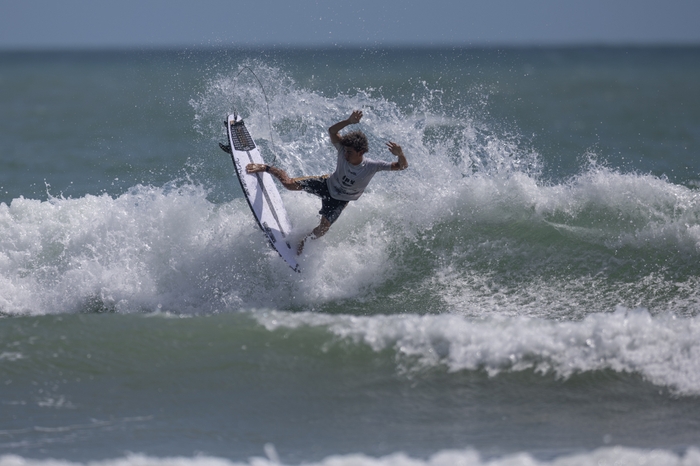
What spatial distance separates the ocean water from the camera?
552cm

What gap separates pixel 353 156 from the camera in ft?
26.0

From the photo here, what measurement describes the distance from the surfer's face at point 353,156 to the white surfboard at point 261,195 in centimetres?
132

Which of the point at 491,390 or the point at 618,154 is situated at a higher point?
the point at 618,154

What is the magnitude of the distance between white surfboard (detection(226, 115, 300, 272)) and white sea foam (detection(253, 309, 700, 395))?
198cm

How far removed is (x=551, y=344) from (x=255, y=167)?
13.2 ft

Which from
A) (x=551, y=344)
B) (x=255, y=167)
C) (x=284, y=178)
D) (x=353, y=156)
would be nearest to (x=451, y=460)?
(x=551, y=344)

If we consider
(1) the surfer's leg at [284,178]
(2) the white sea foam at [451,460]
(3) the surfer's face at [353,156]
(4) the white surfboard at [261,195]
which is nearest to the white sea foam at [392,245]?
(4) the white surfboard at [261,195]

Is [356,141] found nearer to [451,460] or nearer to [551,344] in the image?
[551,344]

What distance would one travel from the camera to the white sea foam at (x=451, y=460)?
4953 millimetres

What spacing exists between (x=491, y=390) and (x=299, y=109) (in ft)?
20.1

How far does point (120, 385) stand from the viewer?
6.24 m

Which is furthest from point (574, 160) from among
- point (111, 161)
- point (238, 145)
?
point (111, 161)

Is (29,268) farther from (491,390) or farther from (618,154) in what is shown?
(618,154)

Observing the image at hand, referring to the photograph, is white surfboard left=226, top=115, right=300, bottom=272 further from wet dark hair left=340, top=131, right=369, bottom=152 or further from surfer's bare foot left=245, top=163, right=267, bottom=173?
wet dark hair left=340, top=131, right=369, bottom=152
